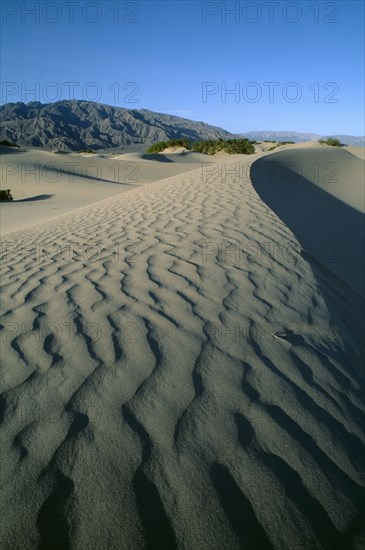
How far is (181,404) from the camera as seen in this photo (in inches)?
73.7

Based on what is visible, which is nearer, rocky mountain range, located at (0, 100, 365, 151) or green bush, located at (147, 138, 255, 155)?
green bush, located at (147, 138, 255, 155)

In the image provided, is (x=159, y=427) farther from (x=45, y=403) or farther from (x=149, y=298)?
(x=149, y=298)

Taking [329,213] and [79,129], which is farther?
[79,129]

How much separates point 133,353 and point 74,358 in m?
0.33

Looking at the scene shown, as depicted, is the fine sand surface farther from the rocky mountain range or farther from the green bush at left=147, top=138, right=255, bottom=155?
the rocky mountain range

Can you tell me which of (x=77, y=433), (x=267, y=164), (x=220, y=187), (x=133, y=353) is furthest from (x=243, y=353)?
(x=267, y=164)

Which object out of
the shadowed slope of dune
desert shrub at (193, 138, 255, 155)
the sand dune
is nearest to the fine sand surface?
the shadowed slope of dune

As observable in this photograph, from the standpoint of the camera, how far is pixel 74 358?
2.22m

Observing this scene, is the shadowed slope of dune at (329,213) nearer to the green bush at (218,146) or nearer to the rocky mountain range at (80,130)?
the green bush at (218,146)

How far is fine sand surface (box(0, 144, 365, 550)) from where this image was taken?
136 centimetres

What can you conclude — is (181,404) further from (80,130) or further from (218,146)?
(80,130)

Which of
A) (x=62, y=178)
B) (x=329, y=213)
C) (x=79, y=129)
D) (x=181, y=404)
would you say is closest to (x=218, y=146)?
(x=62, y=178)

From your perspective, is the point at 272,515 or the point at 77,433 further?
the point at 77,433

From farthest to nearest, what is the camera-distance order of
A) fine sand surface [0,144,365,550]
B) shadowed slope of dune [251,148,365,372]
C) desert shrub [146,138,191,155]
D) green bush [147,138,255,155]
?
1. desert shrub [146,138,191,155]
2. green bush [147,138,255,155]
3. shadowed slope of dune [251,148,365,372]
4. fine sand surface [0,144,365,550]
